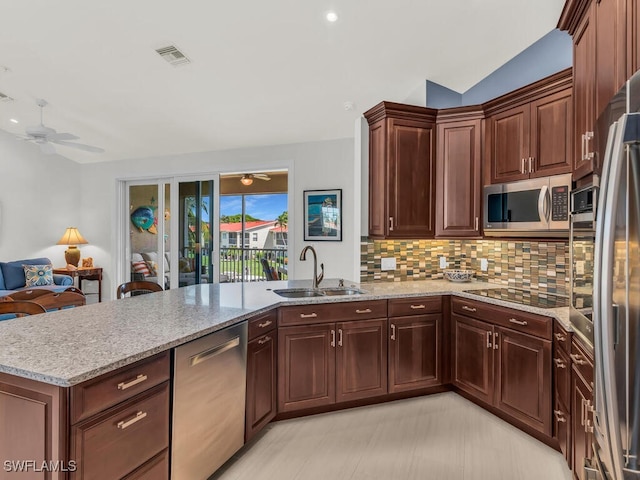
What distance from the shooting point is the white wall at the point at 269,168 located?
4906 millimetres

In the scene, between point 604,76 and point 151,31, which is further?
point 151,31

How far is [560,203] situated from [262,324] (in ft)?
7.21

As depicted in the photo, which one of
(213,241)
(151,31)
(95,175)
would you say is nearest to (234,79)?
(151,31)

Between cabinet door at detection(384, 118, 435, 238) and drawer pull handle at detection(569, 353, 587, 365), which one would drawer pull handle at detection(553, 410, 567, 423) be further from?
cabinet door at detection(384, 118, 435, 238)

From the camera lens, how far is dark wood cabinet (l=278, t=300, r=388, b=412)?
2611 millimetres

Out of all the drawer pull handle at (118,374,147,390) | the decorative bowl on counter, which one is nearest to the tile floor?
the drawer pull handle at (118,374,147,390)

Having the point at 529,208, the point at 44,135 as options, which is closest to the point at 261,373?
the point at 529,208

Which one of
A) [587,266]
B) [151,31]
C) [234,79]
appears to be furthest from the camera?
[234,79]

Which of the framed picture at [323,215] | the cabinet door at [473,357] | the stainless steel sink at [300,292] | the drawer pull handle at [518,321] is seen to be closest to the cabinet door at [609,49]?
the drawer pull handle at [518,321]

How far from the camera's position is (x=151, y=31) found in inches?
126

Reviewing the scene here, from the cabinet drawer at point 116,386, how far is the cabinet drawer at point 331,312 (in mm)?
1067

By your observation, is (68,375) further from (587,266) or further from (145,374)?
(587,266)

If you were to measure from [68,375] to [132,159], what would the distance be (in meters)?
5.82

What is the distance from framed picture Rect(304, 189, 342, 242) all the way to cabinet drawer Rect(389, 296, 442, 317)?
6.67ft
